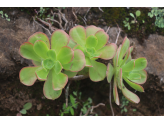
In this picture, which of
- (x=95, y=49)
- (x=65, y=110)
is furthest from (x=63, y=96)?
(x=95, y=49)

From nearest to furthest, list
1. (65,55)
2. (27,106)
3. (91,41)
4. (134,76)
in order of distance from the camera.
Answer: (65,55), (91,41), (134,76), (27,106)

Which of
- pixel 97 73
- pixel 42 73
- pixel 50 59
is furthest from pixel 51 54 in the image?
pixel 97 73

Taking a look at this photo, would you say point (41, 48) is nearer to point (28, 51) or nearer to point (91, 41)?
point (28, 51)

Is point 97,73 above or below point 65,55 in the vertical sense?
below

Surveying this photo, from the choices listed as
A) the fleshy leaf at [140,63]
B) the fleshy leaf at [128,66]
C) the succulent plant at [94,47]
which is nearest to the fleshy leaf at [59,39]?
the succulent plant at [94,47]

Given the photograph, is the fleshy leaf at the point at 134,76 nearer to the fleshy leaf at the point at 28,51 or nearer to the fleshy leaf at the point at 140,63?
the fleshy leaf at the point at 140,63

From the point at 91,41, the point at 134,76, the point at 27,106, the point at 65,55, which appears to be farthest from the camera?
the point at 27,106

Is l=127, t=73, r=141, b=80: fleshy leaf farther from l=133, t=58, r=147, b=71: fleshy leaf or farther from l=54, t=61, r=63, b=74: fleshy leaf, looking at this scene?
l=54, t=61, r=63, b=74: fleshy leaf
